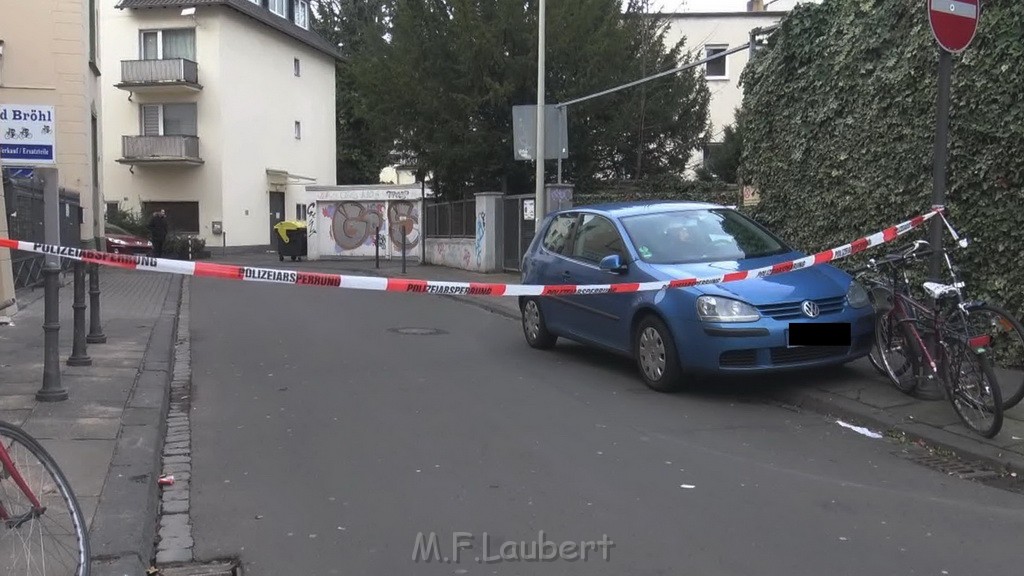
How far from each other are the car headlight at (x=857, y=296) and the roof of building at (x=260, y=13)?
3310 centimetres

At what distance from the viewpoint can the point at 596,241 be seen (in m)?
9.46

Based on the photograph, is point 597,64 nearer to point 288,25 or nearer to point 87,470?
point 87,470

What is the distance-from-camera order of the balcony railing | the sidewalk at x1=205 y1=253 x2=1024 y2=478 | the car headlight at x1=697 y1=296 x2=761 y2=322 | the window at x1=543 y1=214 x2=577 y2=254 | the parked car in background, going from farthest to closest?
the balcony railing, the parked car in background, the window at x1=543 y1=214 x2=577 y2=254, the car headlight at x1=697 y1=296 x2=761 y2=322, the sidewalk at x1=205 y1=253 x2=1024 y2=478

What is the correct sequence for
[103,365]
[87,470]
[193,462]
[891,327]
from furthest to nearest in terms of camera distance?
Answer: [103,365]
[891,327]
[193,462]
[87,470]

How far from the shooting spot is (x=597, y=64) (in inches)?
911

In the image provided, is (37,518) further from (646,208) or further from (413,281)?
(646,208)

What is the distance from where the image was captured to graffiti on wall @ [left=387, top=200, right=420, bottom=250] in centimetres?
3189

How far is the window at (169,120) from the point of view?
125 ft

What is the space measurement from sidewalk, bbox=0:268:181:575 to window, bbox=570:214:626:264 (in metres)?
4.13

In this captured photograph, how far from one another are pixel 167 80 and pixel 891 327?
34066 millimetres

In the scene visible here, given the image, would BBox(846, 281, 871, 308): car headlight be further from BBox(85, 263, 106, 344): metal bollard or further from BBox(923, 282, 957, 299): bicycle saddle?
BBox(85, 263, 106, 344): metal bollard

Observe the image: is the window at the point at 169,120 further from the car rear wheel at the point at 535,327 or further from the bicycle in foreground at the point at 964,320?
the bicycle in foreground at the point at 964,320

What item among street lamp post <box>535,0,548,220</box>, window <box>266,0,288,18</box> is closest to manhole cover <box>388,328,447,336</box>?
street lamp post <box>535,0,548,220</box>

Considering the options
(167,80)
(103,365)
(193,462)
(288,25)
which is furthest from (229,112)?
(193,462)
